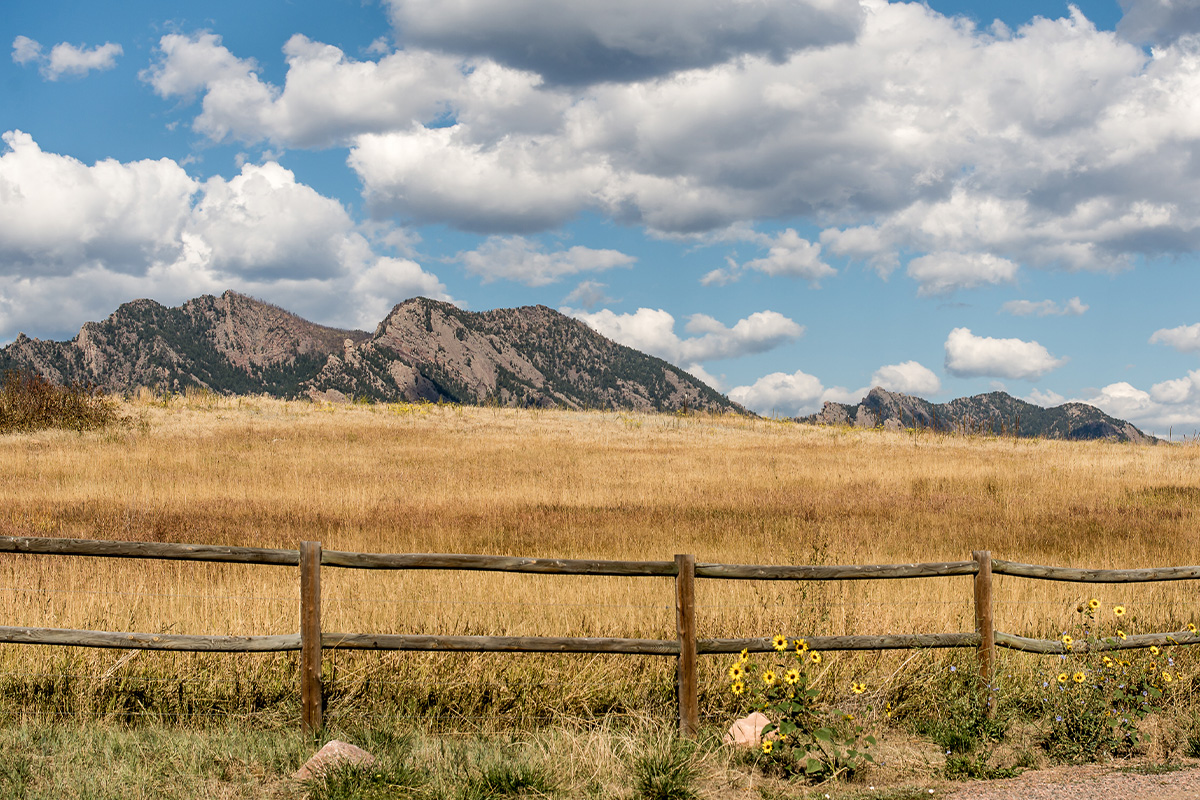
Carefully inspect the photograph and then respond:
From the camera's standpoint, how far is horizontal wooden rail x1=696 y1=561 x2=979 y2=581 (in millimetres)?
6672

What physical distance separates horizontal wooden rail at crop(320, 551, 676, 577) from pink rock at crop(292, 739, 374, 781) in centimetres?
132

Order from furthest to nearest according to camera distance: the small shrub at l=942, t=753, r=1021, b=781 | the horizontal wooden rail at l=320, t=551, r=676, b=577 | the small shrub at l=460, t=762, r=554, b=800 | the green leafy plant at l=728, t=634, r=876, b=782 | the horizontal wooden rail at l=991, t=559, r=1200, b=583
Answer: the horizontal wooden rail at l=991, t=559, r=1200, b=583
the horizontal wooden rail at l=320, t=551, r=676, b=577
the small shrub at l=942, t=753, r=1021, b=781
the green leafy plant at l=728, t=634, r=876, b=782
the small shrub at l=460, t=762, r=554, b=800

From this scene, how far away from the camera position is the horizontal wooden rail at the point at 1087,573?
7227 millimetres

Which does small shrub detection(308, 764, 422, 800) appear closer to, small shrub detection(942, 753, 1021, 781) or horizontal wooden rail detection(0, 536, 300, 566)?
horizontal wooden rail detection(0, 536, 300, 566)

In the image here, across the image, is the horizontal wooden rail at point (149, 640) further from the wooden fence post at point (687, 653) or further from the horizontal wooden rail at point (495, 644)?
the wooden fence post at point (687, 653)

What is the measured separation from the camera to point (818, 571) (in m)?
6.79

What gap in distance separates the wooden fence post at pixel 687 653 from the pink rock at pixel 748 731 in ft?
1.07

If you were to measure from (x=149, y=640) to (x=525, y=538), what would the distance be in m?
9.18

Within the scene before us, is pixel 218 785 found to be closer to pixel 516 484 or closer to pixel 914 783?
pixel 914 783

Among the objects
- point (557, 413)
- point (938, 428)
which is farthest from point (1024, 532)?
point (557, 413)

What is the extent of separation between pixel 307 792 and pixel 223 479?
65.8ft

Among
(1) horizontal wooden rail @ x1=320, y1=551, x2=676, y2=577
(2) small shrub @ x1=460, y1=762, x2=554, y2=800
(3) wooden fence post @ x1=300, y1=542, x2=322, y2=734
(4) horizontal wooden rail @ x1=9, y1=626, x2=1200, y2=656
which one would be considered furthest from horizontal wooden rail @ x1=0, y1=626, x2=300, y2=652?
(2) small shrub @ x1=460, y1=762, x2=554, y2=800

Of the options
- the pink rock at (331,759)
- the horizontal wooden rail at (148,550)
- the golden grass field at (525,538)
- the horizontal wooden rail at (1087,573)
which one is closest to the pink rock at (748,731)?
the golden grass field at (525,538)

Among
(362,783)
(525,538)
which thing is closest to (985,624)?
(362,783)
